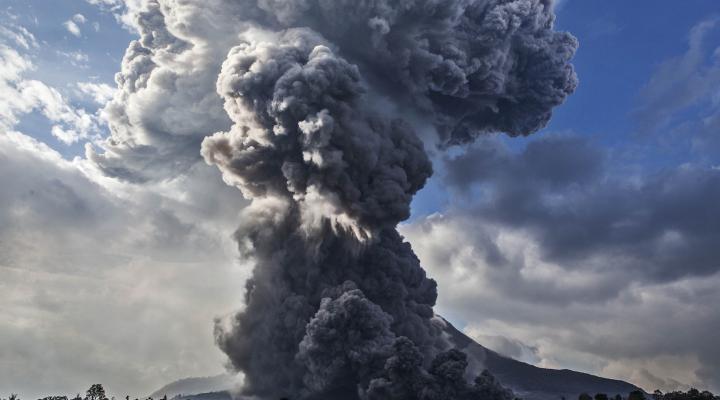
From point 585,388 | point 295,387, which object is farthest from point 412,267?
point 585,388

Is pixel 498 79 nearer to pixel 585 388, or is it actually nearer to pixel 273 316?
pixel 273 316

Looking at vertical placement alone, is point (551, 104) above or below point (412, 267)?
above

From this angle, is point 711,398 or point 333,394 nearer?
point 333,394

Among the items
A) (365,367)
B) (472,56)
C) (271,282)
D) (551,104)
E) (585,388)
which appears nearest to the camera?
(365,367)

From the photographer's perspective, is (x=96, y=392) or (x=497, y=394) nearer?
(x=497, y=394)

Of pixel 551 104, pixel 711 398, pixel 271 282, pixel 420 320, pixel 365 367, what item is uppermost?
pixel 551 104

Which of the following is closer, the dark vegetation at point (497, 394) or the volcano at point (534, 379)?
the dark vegetation at point (497, 394)

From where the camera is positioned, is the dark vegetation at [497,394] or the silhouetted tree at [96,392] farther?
the silhouetted tree at [96,392]

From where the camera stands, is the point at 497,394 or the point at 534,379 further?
the point at 534,379

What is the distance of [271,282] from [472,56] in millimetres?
39665

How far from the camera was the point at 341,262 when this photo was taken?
7600 centimetres

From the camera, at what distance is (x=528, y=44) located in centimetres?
8969

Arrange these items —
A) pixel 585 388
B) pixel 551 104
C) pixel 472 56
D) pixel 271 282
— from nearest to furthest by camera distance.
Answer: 1. pixel 271 282
2. pixel 472 56
3. pixel 551 104
4. pixel 585 388

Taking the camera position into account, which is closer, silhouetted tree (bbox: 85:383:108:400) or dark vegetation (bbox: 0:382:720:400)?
dark vegetation (bbox: 0:382:720:400)
